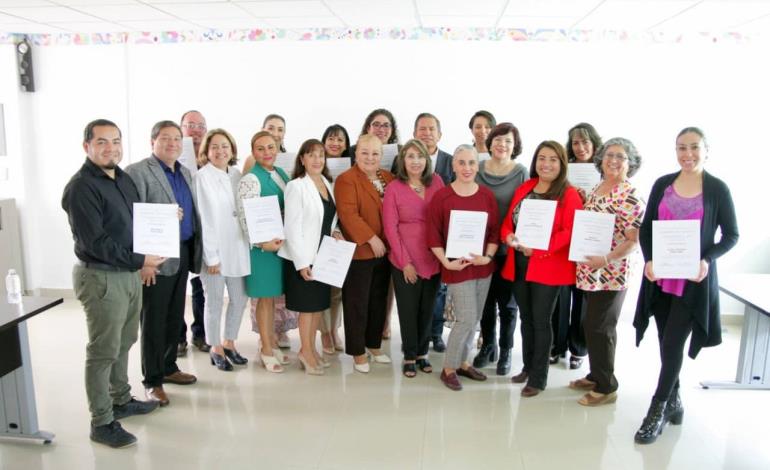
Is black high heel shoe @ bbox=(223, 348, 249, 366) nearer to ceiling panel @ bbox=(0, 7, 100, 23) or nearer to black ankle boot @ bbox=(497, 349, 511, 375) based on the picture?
black ankle boot @ bbox=(497, 349, 511, 375)

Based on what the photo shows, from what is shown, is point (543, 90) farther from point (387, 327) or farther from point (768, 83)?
point (387, 327)

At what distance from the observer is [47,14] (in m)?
4.13

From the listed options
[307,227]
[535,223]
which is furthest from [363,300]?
[535,223]

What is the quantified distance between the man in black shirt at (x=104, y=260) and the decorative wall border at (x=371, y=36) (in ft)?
8.98

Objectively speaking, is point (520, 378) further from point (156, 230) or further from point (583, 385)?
point (156, 230)

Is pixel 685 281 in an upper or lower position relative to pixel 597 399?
upper

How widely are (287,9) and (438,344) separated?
2781 millimetres

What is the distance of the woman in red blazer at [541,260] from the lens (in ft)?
9.84

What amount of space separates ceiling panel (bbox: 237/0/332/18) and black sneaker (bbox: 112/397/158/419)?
108 inches

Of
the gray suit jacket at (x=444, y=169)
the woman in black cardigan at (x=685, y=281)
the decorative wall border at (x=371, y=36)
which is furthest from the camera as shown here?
the decorative wall border at (x=371, y=36)

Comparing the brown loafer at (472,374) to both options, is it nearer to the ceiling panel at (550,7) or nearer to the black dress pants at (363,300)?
the black dress pants at (363,300)

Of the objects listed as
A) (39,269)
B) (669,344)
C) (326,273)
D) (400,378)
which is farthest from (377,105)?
(39,269)

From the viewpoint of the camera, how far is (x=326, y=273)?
3.33 m

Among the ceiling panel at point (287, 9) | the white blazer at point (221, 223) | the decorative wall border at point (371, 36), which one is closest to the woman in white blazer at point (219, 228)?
the white blazer at point (221, 223)
